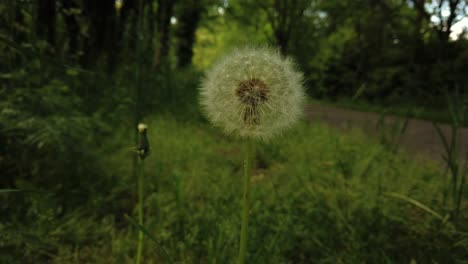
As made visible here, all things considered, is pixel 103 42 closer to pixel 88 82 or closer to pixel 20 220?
pixel 88 82

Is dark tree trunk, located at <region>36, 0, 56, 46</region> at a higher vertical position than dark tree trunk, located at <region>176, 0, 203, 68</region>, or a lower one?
lower

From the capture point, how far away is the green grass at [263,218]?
1.40 m

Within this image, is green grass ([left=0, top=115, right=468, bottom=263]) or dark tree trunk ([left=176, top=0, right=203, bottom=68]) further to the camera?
dark tree trunk ([left=176, top=0, right=203, bottom=68])

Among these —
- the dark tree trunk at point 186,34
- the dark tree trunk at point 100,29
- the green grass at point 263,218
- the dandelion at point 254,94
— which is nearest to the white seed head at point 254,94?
the dandelion at point 254,94

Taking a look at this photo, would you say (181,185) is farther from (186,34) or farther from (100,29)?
(186,34)

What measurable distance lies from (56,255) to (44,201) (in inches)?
10.8

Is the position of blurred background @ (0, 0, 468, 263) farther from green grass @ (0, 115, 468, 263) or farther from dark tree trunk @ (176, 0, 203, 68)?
dark tree trunk @ (176, 0, 203, 68)

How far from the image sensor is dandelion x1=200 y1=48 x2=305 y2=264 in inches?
38.5

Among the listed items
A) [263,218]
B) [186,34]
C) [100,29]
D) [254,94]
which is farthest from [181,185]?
[186,34]

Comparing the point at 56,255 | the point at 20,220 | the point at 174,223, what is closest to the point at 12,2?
the point at 20,220

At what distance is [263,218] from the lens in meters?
1.66

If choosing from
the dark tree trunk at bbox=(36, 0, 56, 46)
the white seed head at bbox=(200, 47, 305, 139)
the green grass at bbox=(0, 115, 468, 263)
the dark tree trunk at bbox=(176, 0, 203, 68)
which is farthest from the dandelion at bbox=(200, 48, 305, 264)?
the dark tree trunk at bbox=(176, 0, 203, 68)

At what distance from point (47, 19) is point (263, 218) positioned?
2817 mm

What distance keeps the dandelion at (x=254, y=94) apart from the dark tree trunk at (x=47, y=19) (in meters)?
2.54
